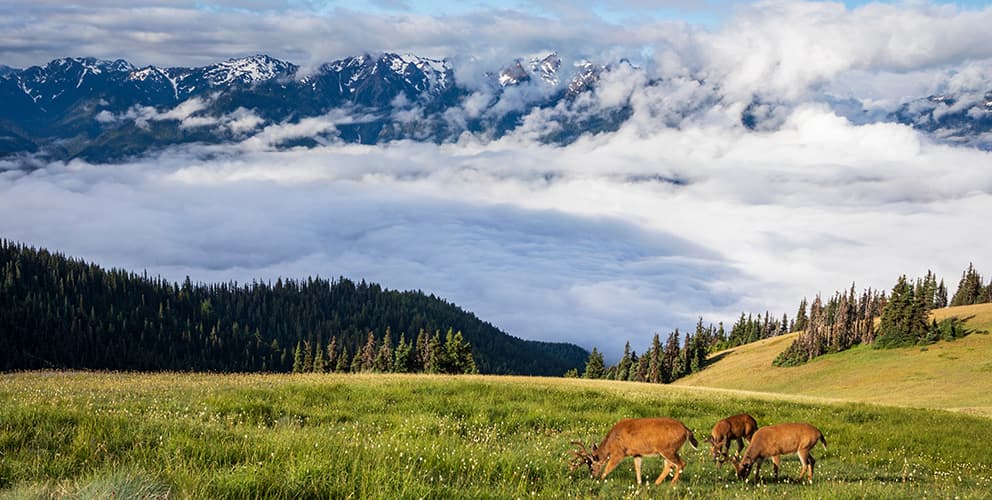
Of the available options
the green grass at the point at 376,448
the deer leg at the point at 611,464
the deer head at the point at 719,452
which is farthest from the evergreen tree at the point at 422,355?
the deer leg at the point at 611,464

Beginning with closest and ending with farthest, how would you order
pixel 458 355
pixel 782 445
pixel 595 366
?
pixel 782 445, pixel 458 355, pixel 595 366

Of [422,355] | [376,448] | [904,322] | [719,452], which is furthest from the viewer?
[422,355]

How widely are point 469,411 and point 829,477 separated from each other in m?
11.7

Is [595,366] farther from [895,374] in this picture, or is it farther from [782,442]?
[782,442]

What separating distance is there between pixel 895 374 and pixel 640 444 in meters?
92.7

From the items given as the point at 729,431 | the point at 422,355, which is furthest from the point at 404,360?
the point at 729,431

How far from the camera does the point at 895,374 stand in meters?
88.7

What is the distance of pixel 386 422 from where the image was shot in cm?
1920

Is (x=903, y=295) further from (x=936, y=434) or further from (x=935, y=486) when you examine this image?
(x=935, y=486)

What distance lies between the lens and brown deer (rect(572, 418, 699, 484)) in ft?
41.9

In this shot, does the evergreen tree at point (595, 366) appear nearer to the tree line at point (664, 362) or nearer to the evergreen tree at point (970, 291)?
the tree line at point (664, 362)

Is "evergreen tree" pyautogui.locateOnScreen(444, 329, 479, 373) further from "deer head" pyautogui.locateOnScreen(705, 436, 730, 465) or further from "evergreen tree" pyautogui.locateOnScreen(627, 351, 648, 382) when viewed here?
"deer head" pyautogui.locateOnScreen(705, 436, 730, 465)

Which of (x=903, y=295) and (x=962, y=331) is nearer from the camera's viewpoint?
(x=962, y=331)

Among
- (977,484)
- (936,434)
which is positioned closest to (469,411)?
(977,484)
